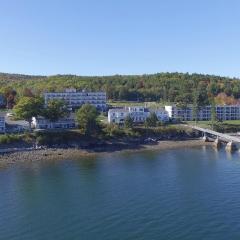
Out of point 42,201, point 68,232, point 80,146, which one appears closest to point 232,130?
point 80,146

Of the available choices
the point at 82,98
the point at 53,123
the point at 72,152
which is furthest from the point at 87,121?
the point at 82,98

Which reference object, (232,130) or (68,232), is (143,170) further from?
(232,130)

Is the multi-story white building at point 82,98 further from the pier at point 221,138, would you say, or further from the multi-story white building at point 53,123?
the pier at point 221,138

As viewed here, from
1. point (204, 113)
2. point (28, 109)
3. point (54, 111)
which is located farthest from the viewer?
point (204, 113)

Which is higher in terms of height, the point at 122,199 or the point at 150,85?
the point at 150,85

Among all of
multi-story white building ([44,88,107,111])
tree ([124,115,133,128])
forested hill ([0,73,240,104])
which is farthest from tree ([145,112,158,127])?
forested hill ([0,73,240,104])

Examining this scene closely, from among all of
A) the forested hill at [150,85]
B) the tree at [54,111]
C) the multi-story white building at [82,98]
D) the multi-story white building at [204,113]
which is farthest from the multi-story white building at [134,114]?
the forested hill at [150,85]

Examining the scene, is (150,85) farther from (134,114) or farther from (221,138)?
(221,138)
